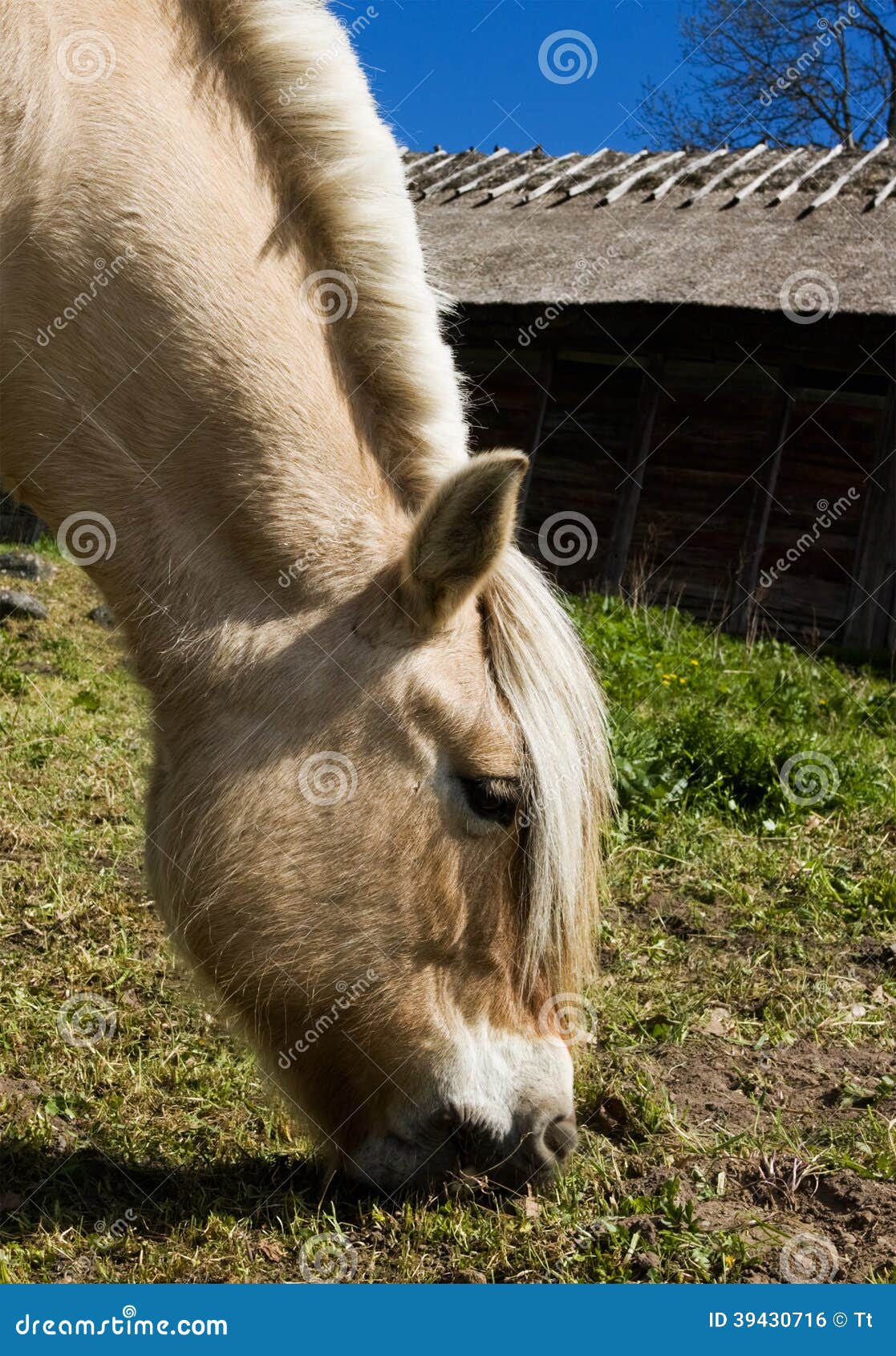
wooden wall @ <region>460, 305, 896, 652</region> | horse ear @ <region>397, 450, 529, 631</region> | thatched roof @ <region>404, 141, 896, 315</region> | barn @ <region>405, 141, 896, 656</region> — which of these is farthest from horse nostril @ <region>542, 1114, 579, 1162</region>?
thatched roof @ <region>404, 141, 896, 315</region>

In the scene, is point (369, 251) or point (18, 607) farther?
point (18, 607)

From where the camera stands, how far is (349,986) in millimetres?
2332

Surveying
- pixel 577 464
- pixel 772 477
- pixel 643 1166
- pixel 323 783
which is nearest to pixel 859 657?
pixel 772 477

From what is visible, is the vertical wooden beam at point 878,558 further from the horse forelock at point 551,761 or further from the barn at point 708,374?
the horse forelock at point 551,761

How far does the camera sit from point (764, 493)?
11289 mm

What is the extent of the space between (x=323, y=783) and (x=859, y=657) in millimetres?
8393

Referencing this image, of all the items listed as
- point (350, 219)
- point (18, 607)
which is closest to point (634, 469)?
point (18, 607)

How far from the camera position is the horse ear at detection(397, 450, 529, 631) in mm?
2135

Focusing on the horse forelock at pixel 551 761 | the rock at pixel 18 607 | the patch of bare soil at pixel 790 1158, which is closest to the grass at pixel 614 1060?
the patch of bare soil at pixel 790 1158

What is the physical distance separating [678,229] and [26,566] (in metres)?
7.50

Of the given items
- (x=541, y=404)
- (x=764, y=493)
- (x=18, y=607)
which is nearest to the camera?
(x=18, y=607)

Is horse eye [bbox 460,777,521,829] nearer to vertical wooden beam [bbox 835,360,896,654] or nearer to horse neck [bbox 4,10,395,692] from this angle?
horse neck [bbox 4,10,395,692]

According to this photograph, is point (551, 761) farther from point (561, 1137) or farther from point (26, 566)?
point (26, 566)

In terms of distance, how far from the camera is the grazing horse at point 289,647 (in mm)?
2318
